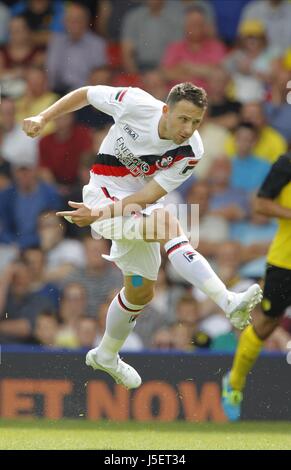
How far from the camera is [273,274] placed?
10.3m

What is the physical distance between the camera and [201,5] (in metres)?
14.2

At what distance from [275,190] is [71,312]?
100.0 inches

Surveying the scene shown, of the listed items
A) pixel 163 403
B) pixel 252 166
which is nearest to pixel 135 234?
pixel 163 403

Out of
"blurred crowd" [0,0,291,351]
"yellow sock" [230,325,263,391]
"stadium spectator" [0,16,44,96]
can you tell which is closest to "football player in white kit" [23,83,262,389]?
"yellow sock" [230,325,263,391]

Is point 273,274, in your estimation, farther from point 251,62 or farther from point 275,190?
point 251,62

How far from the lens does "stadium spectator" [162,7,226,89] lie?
13875 millimetres

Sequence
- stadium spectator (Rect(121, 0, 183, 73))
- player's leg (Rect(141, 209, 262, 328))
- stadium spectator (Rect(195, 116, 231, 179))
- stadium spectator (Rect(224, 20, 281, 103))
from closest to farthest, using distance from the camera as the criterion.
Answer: player's leg (Rect(141, 209, 262, 328))
stadium spectator (Rect(195, 116, 231, 179))
stadium spectator (Rect(224, 20, 281, 103))
stadium spectator (Rect(121, 0, 183, 73))

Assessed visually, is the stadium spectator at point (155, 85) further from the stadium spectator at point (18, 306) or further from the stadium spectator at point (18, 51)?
the stadium spectator at point (18, 306)

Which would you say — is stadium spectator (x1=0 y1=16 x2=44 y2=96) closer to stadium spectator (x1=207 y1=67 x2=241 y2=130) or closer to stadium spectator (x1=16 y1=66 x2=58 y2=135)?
stadium spectator (x1=16 y1=66 x2=58 y2=135)

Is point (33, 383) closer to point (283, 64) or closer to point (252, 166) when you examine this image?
point (252, 166)

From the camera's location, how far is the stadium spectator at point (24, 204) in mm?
12758

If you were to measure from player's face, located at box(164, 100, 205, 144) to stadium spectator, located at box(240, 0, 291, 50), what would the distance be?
5748 mm

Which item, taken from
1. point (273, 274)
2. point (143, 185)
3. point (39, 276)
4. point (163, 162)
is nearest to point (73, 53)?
point (39, 276)

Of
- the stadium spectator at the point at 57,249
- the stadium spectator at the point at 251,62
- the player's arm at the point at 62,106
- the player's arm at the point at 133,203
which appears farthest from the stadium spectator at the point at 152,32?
the player's arm at the point at 133,203
